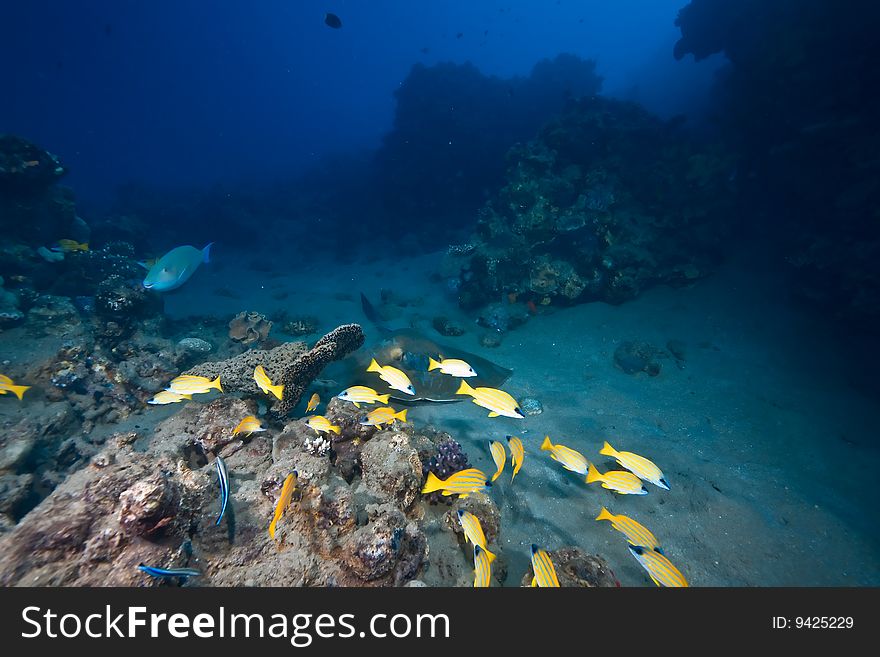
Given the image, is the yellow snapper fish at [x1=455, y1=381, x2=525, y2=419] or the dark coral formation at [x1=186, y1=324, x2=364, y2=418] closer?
the yellow snapper fish at [x1=455, y1=381, x2=525, y2=419]

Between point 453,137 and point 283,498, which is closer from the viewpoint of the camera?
point 283,498

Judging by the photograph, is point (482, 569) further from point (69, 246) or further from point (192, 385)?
point (69, 246)

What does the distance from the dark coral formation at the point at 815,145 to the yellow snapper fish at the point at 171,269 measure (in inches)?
597

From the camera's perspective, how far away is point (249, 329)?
403 inches

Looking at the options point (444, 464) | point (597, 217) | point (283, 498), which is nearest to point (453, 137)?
point (597, 217)

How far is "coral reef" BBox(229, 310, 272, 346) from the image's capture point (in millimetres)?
10094

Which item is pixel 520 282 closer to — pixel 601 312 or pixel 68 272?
pixel 601 312

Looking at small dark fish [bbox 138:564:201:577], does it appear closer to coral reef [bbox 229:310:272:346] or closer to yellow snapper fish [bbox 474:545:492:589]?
yellow snapper fish [bbox 474:545:492:589]

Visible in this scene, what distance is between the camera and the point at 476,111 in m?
25.1

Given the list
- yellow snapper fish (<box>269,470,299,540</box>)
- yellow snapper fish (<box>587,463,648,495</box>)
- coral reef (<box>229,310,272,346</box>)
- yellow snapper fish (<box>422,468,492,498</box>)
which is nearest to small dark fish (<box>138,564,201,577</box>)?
yellow snapper fish (<box>269,470,299,540</box>)

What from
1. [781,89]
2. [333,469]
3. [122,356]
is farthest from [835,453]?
[122,356]

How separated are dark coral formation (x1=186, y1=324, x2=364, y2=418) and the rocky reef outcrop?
0.75 metres

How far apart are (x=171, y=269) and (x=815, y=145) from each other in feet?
55.8

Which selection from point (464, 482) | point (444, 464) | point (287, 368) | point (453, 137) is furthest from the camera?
point (453, 137)
